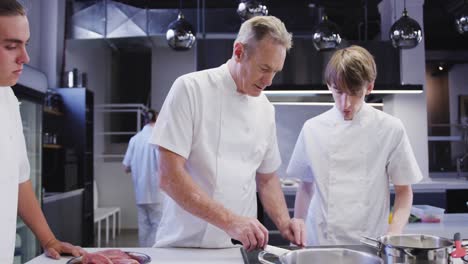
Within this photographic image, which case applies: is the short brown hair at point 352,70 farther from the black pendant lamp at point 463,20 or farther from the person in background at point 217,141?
the black pendant lamp at point 463,20

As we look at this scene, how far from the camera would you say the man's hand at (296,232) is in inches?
57.2

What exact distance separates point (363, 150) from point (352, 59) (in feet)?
1.24

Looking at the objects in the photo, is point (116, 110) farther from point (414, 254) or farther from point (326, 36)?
point (414, 254)

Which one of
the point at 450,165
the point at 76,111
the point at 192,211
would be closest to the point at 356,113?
the point at 192,211

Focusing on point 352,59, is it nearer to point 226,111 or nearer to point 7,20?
point 226,111

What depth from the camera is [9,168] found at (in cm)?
132

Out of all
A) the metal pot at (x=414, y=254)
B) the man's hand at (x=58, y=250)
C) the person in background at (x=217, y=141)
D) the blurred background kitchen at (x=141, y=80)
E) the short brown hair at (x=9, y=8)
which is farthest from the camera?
the blurred background kitchen at (x=141, y=80)

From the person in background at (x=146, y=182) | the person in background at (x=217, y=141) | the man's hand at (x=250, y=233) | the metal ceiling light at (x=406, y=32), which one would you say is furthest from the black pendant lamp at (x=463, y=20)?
the person in background at (x=146, y=182)

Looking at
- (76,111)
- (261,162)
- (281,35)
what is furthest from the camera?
(76,111)

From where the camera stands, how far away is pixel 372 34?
821 centimetres

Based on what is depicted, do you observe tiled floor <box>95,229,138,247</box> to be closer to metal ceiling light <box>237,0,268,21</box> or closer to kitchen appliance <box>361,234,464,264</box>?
metal ceiling light <box>237,0,268,21</box>

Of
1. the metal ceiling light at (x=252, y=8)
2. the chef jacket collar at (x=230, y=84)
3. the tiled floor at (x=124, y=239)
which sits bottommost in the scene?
the tiled floor at (x=124, y=239)

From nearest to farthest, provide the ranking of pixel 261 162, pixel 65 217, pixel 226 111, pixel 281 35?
pixel 281 35
pixel 226 111
pixel 261 162
pixel 65 217

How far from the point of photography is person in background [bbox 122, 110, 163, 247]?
482 centimetres
